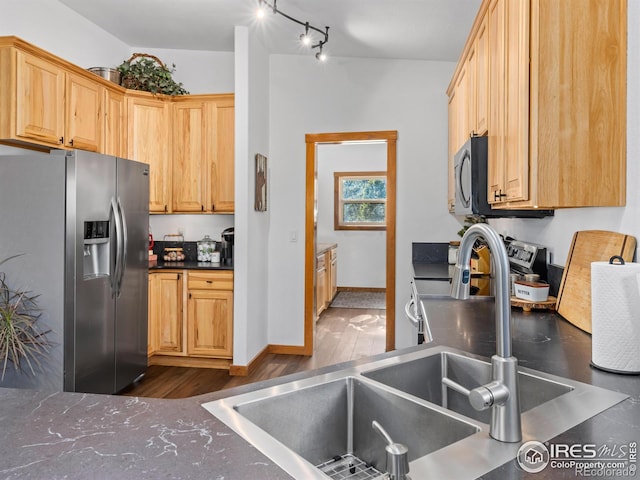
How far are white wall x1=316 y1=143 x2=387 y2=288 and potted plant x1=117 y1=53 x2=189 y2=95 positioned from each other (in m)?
3.95

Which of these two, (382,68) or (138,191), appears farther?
(382,68)

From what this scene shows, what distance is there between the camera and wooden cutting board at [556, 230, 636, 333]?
1582 millimetres

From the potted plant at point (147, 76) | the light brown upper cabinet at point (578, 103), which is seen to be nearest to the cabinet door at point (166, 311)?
the potted plant at point (147, 76)

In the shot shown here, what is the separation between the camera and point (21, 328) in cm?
256

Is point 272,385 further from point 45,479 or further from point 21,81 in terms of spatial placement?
point 21,81

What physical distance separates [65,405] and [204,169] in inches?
131

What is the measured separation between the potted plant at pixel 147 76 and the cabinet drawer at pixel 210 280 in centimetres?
167

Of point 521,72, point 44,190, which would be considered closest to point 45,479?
point 521,72

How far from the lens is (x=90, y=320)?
290 cm

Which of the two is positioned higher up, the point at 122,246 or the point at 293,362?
the point at 122,246

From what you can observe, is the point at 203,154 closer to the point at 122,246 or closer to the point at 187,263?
the point at 187,263

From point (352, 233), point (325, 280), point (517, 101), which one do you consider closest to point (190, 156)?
point (325, 280)

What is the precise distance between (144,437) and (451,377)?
0.92 meters

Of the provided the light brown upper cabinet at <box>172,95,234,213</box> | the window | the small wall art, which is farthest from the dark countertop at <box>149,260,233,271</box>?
the window
